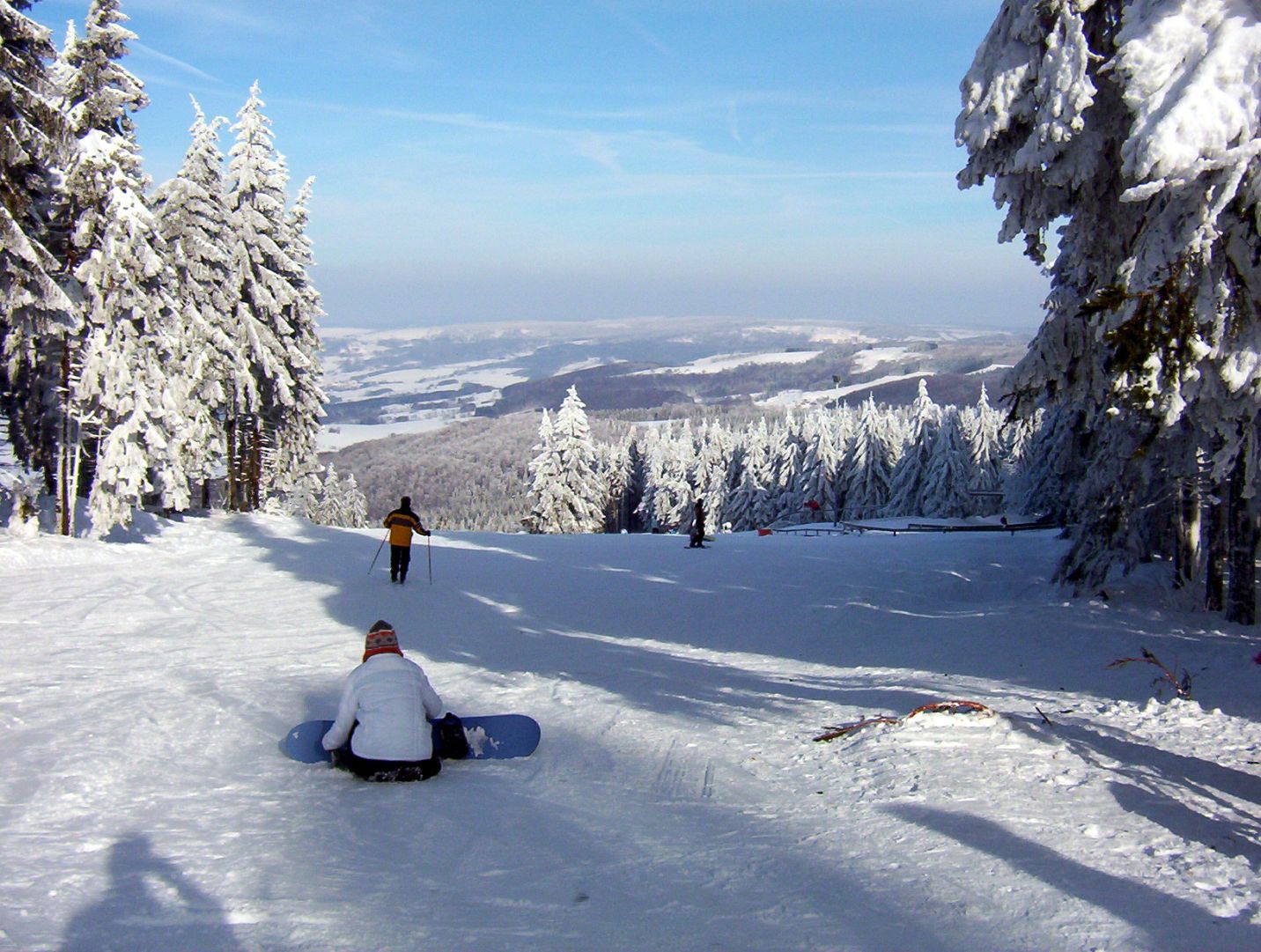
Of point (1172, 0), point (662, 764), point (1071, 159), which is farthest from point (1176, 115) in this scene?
point (662, 764)

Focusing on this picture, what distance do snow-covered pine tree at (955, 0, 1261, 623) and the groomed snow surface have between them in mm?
2489

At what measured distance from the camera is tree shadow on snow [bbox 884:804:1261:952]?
4406 millimetres

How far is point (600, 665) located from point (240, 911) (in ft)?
Result: 26.6

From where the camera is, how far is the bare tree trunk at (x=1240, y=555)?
13.0 meters

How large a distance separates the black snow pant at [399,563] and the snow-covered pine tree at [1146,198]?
11984 millimetres

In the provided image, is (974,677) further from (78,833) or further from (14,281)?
(14,281)

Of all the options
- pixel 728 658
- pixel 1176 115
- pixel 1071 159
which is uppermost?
pixel 1071 159

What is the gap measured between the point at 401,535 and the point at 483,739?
39.0 ft

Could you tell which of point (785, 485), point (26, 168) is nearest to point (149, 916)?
point (26, 168)

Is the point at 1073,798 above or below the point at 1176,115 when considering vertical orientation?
below

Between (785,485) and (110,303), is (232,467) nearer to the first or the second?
(110,303)

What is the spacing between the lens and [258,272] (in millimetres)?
32156

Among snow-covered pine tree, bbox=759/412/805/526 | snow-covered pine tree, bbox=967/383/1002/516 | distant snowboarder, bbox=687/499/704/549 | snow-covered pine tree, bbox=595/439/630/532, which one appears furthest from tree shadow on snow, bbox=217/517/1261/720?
snow-covered pine tree, bbox=595/439/630/532

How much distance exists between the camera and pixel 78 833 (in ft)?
19.2
